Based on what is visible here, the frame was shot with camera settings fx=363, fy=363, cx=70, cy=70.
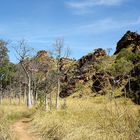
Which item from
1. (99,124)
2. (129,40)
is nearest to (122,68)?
(99,124)

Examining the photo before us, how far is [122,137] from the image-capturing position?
6.13m

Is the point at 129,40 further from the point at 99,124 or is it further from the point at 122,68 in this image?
the point at 99,124

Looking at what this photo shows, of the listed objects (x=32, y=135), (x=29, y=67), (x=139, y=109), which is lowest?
(x=32, y=135)

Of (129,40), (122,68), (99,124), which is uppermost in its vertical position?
(129,40)

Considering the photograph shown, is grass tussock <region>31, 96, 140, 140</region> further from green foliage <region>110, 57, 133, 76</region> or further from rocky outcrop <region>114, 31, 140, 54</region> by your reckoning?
rocky outcrop <region>114, 31, 140, 54</region>

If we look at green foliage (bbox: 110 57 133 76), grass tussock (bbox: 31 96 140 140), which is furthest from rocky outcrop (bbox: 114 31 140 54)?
grass tussock (bbox: 31 96 140 140)

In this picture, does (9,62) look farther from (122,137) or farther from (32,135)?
(122,137)

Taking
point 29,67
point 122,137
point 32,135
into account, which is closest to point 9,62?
point 29,67

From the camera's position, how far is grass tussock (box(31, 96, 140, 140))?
5.48 meters

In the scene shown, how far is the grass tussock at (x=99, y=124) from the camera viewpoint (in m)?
5.48

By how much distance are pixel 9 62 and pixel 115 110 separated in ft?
149

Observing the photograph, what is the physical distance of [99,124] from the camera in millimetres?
6473

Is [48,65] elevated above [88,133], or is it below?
above

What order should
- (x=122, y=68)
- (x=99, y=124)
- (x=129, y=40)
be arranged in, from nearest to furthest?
1. (x=99, y=124)
2. (x=122, y=68)
3. (x=129, y=40)
